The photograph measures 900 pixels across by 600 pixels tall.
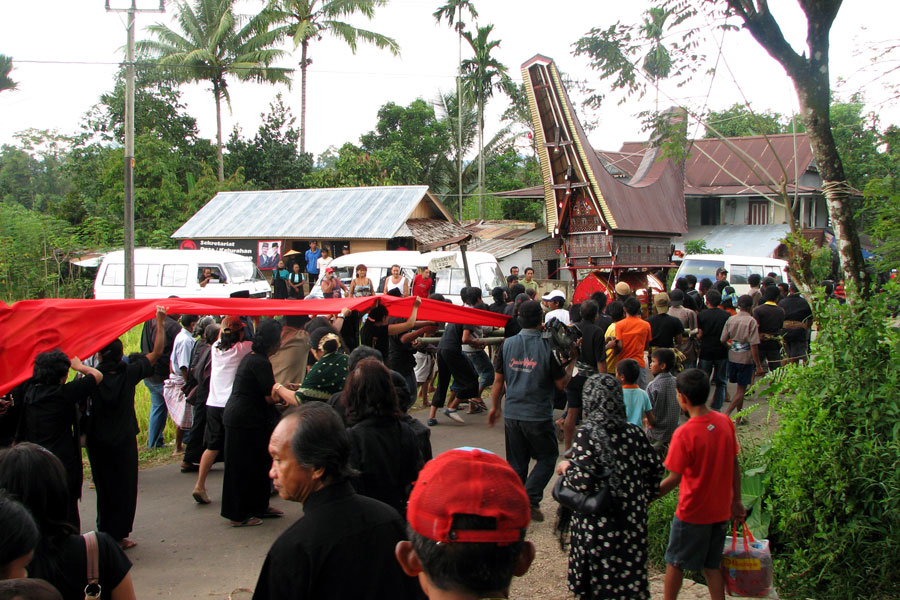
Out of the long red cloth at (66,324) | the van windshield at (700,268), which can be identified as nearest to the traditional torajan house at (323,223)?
the van windshield at (700,268)

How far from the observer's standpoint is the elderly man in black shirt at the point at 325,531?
2387 millimetres

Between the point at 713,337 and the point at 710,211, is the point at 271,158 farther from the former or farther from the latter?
the point at 713,337

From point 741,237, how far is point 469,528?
29.2 metres

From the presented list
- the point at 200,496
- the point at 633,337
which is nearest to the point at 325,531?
the point at 200,496

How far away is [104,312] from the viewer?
584 cm

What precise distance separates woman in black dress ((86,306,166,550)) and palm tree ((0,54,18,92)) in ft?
87.3

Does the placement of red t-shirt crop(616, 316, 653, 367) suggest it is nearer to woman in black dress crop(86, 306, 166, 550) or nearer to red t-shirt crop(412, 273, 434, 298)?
woman in black dress crop(86, 306, 166, 550)

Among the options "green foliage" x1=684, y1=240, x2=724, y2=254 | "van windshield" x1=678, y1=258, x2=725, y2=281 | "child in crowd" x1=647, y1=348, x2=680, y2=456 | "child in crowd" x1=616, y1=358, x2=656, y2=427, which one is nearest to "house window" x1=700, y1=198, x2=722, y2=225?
"green foliage" x1=684, y1=240, x2=724, y2=254

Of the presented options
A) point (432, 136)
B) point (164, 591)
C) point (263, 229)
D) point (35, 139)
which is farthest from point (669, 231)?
point (35, 139)

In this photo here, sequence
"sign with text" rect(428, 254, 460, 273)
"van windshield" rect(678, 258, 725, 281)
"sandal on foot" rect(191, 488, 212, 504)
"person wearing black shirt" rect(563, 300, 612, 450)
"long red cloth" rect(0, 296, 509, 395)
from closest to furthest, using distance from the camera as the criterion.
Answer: "long red cloth" rect(0, 296, 509, 395) → "sandal on foot" rect(191, 488, 212, 504) → "person wearing black shirt" rect(563, 300, 612, 450) → "sign with text" rect(428, 254, 460, 273) → "van windshield" rect(678, 258, 725, 281)

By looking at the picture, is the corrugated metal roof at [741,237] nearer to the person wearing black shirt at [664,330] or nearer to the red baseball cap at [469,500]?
the person wearing black shirt at [664,330]

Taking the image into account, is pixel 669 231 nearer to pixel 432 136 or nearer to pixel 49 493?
pixel 432 136

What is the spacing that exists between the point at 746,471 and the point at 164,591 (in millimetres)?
4352

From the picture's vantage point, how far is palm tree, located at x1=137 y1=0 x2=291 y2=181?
3312cm
